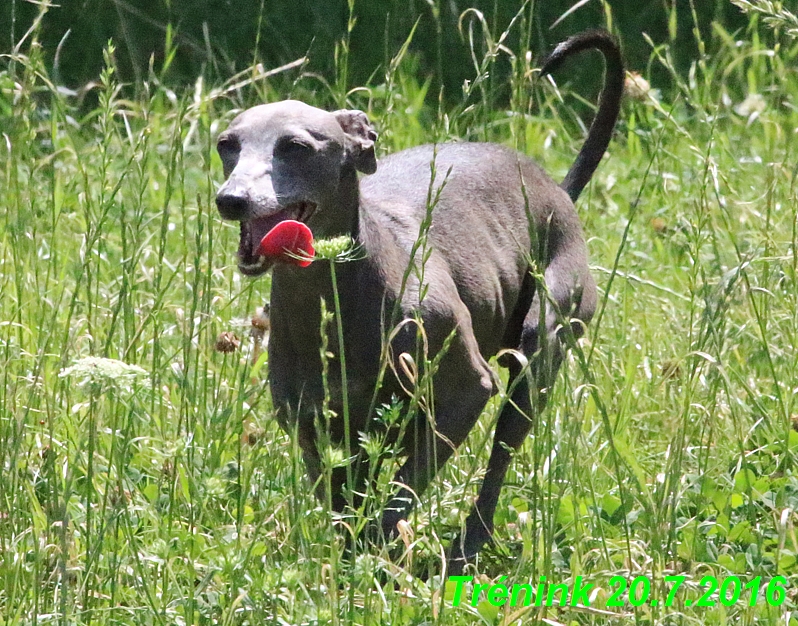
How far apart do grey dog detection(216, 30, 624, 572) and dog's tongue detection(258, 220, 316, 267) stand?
0.12 feet

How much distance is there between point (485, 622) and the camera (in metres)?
2.90

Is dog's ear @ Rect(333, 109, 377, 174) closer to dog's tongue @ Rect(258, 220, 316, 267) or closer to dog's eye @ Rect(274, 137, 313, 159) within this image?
dog's eye @ Rect(274, 137, 313, 159)

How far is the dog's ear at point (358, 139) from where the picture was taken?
11.3 feet

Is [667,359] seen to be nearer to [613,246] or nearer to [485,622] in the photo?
[613,246]

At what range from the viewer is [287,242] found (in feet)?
9.96

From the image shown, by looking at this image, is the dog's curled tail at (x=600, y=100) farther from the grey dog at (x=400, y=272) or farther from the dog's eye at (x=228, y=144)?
the dog's eye at (x=228, y=144)

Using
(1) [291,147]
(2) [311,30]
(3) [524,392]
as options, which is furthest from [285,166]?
(2) [311,30]

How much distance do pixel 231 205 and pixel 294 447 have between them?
0.68 meters

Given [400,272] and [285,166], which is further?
[400,272]

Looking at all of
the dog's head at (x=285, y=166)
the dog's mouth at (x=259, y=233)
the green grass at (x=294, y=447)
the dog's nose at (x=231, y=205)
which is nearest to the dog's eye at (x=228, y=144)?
the dog's head at (x=285, y=166)

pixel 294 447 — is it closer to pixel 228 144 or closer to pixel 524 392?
pixel 228 144

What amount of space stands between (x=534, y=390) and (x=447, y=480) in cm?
141

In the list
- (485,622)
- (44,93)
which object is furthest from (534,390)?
(44,93)

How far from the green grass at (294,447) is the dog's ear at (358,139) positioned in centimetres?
15
